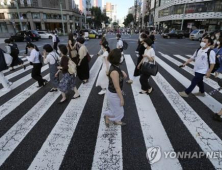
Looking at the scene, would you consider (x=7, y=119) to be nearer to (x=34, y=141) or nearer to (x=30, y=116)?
(x=30, y=116)

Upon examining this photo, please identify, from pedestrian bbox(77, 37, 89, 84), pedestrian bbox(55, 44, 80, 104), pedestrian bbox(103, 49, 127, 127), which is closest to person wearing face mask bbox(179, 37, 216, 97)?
pedestrian bbox(103, 49, 127, 127)

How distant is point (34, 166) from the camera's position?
243 centimetres

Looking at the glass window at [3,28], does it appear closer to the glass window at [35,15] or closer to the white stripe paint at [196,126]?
the glass window at [35,15]

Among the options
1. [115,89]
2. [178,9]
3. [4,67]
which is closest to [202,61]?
[115,89]

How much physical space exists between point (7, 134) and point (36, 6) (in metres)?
54.7

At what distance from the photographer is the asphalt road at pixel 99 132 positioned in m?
2.51

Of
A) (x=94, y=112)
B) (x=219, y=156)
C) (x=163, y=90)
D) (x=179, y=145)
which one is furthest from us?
(x=163, y=90)

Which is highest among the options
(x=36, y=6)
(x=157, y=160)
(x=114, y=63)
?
(x=36, y=6)

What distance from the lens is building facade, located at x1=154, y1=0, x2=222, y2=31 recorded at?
116ft

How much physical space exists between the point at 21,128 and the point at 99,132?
5.84 ft

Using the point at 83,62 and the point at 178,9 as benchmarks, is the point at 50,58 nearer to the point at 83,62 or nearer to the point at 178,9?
the point at 83,62

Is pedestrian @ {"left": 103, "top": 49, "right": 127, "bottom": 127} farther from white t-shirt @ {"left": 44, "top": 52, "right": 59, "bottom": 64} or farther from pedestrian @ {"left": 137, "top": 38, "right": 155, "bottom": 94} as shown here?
white t-shirt @ {"left": 44, "top": 52, "right": 59, "bottom": 64}

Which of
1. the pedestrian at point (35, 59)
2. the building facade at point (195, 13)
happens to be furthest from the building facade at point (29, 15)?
the pedestrian at point (35, 59)

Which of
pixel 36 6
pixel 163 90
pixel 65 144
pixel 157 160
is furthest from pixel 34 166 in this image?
pixel 36 6
